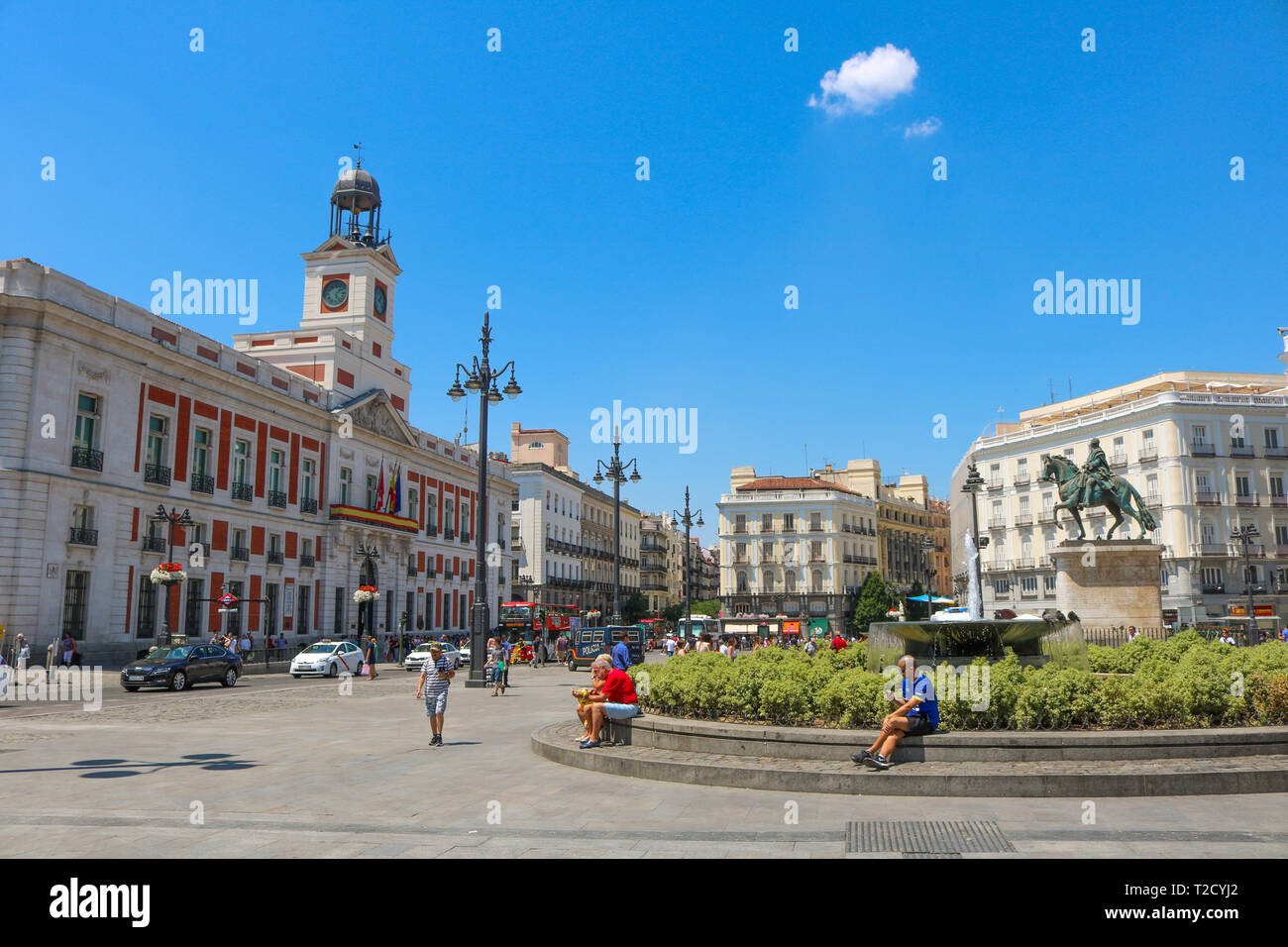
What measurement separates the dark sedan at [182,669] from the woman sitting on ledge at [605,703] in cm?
1764

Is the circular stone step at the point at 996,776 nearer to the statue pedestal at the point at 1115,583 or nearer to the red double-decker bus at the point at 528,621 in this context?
the statue pedestal at the point at 1115,583

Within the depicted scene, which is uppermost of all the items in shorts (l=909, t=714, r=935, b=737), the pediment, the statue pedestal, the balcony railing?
the pediment

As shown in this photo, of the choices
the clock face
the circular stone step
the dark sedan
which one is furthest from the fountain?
the clock face

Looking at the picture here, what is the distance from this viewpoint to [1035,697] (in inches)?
384

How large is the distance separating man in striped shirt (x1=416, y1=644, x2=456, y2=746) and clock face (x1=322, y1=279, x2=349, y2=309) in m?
46.3

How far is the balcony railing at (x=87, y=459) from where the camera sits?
31.3 metres

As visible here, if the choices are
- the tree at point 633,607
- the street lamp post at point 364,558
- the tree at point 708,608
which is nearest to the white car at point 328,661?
the street lamp post at point 364,558

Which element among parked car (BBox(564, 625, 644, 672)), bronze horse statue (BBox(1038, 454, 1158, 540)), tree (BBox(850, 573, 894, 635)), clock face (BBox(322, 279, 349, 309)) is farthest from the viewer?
tree (BBox(850, 573, 894, 635))

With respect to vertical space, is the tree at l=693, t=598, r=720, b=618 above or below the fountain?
below

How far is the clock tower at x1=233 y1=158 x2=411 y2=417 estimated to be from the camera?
5019cm

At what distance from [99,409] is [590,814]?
31.3m

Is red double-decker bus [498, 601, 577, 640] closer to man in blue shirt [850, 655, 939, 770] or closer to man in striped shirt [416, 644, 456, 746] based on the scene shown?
man in striped shirt [416, 644, 456, 746]

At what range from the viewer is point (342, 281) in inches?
2192
